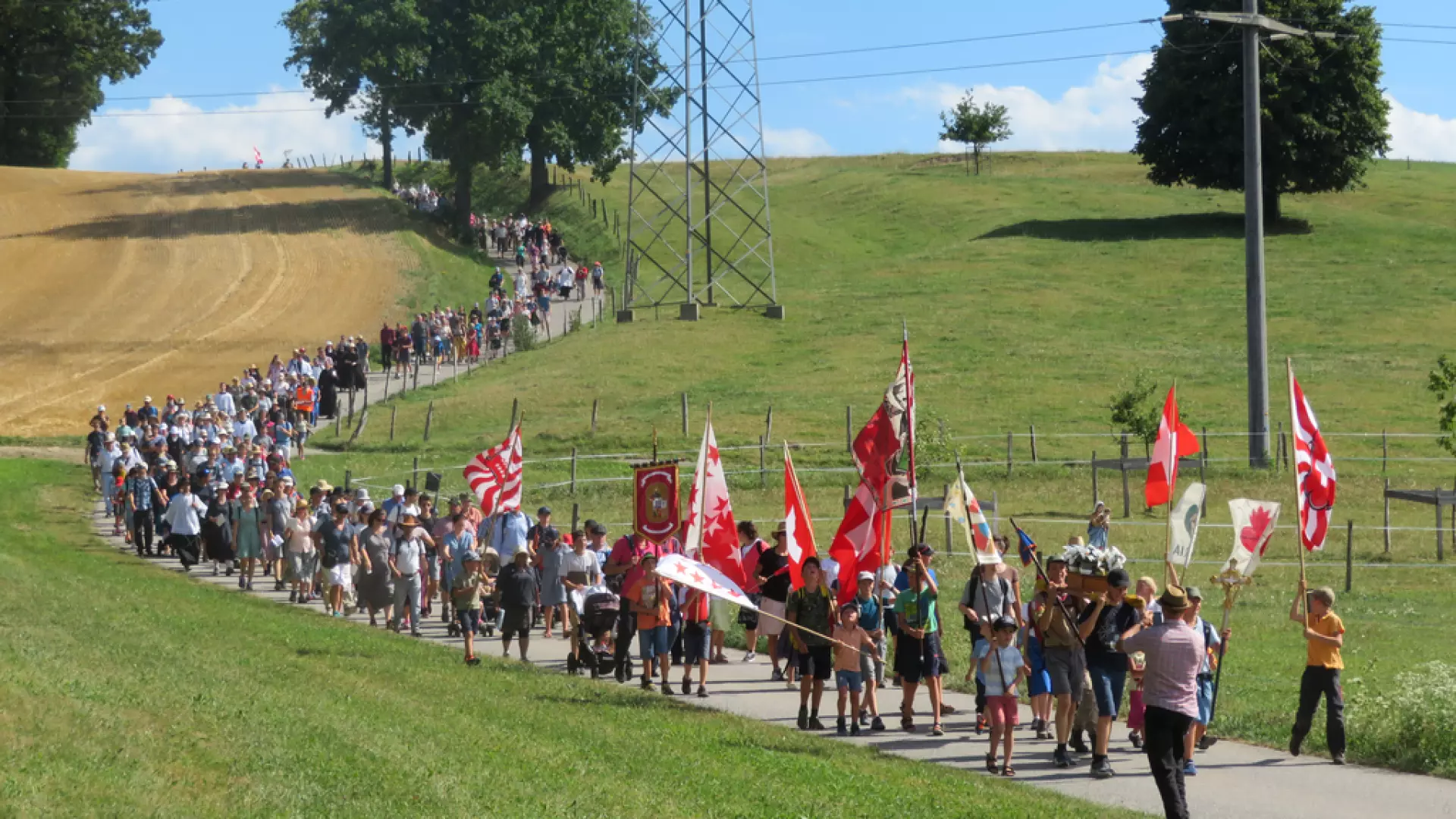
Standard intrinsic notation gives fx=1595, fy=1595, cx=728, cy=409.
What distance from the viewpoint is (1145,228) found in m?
79.7

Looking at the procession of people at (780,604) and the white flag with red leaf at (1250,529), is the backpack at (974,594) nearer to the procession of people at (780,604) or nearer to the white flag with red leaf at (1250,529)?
the procession of people at (780,604)

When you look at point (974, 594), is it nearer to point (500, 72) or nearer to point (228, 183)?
point (500, 72)

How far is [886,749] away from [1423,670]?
6549 millimetres

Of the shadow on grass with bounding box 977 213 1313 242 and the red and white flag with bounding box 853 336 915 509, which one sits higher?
the shadow on grass with bounding box 977 213 1313 242

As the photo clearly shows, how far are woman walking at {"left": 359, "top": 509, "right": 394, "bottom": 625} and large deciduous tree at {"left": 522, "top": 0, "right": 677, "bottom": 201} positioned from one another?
54.7 metres

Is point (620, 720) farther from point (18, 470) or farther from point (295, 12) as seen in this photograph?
point (295, 12)

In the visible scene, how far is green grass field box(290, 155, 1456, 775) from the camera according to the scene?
83.9 ft

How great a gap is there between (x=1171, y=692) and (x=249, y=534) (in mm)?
18712

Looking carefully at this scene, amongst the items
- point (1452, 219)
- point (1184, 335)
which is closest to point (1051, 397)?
point (1184, 335)

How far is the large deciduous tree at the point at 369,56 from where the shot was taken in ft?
245

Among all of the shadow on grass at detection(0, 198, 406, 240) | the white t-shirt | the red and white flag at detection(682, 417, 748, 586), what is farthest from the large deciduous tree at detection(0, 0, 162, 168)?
the red and white flag at detection(682, 417, 748, 586)

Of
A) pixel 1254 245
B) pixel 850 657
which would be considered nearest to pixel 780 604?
pixel 850 657

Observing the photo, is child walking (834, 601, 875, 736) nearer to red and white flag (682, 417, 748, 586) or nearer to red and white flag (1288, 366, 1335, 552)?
red and white flag (682, 417, 748, 586)


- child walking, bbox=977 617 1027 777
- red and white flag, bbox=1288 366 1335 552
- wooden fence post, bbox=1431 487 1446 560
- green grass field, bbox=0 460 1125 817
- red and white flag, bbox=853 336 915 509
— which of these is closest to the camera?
green grass field, bbox=0 460 1125 817
